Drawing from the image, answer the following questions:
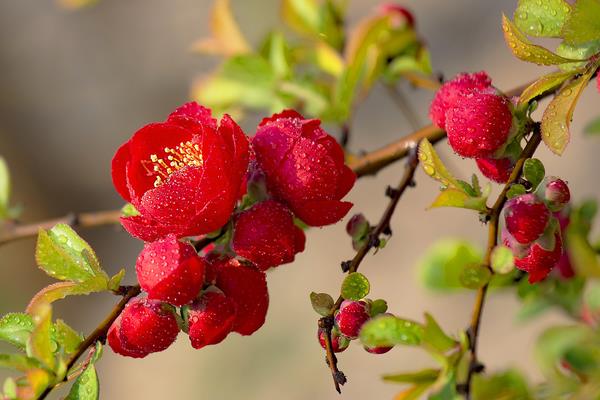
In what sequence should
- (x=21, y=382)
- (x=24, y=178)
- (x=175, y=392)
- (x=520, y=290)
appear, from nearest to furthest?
(x=21, y=382) < (x=520, y=290) < (x=175, y=392) < (x=24, y=178)

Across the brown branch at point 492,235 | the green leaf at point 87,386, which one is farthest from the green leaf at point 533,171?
the green leaf at point 87,386

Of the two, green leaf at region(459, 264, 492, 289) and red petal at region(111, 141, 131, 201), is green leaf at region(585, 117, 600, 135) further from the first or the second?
red petal at region(111, 141, 131, 201)

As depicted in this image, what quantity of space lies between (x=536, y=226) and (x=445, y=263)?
428 millimetres

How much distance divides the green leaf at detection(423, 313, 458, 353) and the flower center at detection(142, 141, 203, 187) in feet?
0.73

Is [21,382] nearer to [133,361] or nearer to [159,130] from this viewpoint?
[159,130]

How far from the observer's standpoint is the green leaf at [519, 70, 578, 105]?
1.75ft

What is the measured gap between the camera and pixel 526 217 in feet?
1.65

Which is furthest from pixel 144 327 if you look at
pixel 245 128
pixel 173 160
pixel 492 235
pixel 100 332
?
pixel 245 128

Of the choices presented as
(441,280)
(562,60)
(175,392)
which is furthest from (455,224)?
(562,60)

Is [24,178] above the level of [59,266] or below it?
below

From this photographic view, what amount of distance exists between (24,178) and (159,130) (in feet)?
8.82

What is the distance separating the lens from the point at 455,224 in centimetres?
234

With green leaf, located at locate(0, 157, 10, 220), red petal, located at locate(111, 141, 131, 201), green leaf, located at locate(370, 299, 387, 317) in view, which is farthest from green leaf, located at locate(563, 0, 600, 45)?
green leaf, located at locate(0, 157, 10, 220)

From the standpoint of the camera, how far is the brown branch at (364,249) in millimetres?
510
